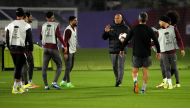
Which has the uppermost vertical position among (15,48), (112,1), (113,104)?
(112,1)

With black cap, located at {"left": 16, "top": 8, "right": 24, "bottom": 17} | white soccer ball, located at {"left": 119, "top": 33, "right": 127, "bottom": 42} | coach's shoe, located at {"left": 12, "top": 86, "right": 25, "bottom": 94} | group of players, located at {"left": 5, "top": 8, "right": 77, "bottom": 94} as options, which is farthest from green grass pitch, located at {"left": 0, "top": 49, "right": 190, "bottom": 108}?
black cap, located at {"left": 16, "top": 8, "right": 24, "bottom": 17}

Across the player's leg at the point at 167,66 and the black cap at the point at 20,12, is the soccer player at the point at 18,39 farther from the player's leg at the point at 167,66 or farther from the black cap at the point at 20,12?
the player's leg at the point at 167,66

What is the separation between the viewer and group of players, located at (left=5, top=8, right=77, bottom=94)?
1825cm

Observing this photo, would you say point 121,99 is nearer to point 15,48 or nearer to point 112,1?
point 15,48

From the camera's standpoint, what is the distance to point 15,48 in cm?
1825

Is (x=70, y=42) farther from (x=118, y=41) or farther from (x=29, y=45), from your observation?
(x=29, y=45)

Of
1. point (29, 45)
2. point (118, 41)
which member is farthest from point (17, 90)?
point (118, 41)

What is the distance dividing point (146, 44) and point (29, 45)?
310 centimetres

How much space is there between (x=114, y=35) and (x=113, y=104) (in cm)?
536

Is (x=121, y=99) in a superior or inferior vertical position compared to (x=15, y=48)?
inferior

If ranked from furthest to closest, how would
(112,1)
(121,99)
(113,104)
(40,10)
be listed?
1. (112,1)
2. (40,10)
3. (121,99)
4. (113,104)

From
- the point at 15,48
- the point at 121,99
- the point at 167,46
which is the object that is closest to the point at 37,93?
the point at 15,48

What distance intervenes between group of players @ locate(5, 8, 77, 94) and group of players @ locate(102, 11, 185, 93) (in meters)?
1.30

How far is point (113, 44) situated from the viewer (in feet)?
68.1
